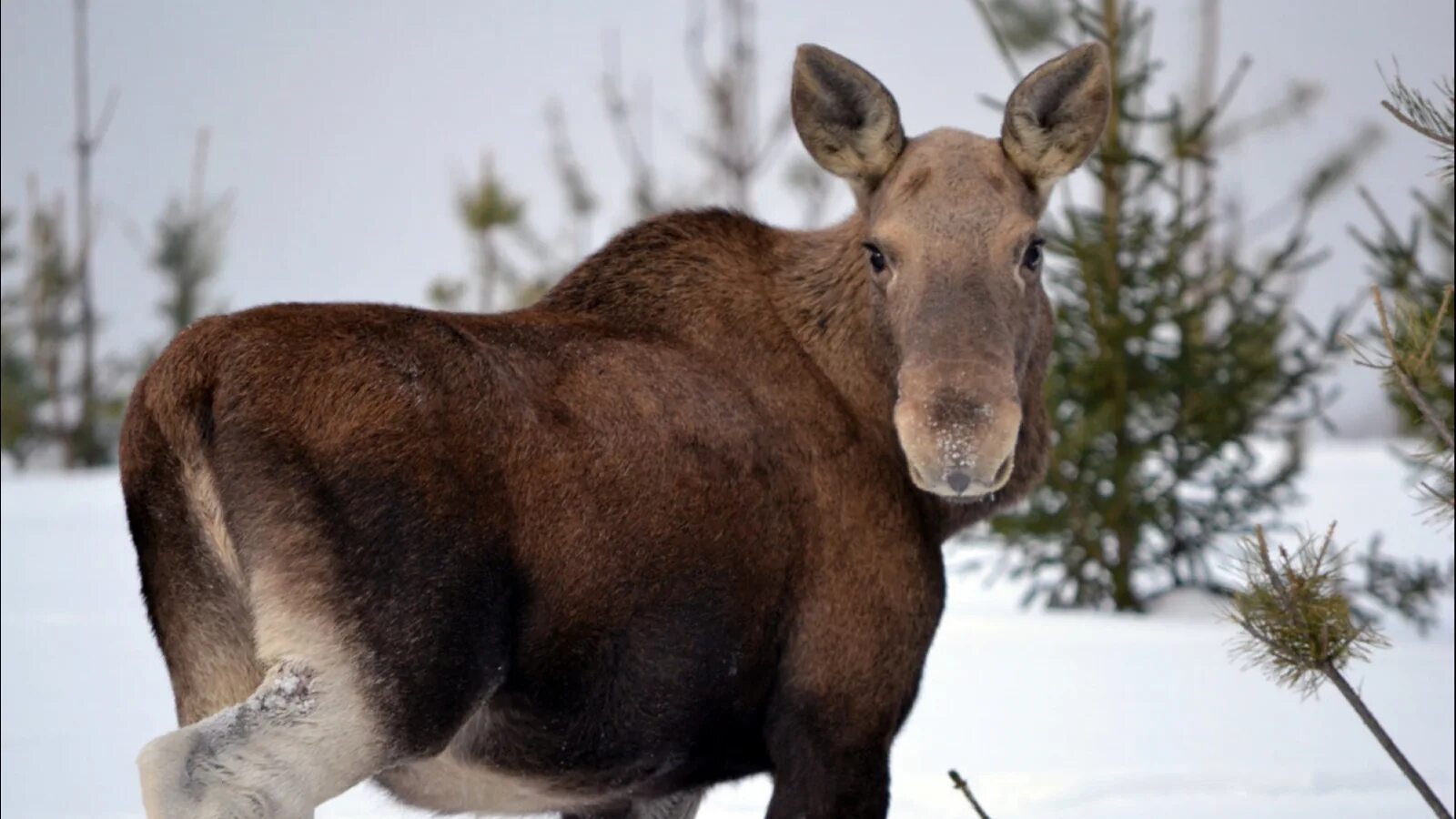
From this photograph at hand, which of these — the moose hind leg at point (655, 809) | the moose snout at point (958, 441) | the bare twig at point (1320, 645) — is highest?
the moose snout at point (958, 441)

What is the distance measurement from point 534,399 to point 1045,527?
8.16 m

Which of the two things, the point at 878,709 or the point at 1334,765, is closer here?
the point at 878,709

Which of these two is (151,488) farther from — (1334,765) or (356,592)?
(1334,765)

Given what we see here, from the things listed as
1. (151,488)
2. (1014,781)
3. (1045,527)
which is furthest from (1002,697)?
(151,488)

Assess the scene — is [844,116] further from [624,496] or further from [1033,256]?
[624,496]

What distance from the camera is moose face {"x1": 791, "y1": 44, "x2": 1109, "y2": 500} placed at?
4242 millimetres

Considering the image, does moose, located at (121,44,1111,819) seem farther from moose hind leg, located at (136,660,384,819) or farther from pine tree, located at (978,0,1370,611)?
pine tree, located at (978,0,1370,611)

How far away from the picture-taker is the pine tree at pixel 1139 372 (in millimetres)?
11688

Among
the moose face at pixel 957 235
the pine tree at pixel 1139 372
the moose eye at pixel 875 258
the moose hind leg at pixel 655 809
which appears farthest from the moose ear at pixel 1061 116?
the pine tree at pixel 1139 372

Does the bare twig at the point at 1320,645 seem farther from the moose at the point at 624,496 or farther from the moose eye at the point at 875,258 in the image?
the moose eye at the point at 875,258

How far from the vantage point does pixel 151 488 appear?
12.8 feet

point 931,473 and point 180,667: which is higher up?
point 931,473

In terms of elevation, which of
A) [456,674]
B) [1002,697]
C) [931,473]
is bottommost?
[1002,697]

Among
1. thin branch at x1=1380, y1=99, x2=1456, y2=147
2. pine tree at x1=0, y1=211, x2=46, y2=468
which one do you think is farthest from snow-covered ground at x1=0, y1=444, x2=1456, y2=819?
pine tree at x1=0, y1=211, x2=46, y2=468
